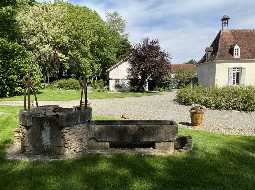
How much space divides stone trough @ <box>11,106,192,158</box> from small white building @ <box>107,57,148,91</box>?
37340 mm

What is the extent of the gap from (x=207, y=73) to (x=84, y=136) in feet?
103

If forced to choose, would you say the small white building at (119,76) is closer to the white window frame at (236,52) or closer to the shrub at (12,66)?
the white window frame at (236,52)

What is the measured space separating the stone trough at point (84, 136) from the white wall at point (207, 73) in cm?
2764

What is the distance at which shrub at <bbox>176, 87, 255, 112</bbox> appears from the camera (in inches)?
884

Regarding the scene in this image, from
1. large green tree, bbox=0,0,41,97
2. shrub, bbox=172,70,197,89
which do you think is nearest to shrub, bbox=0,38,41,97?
large green tree, bbox=0,0,41,97

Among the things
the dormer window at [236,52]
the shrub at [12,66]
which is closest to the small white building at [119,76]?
the dormer window at [236,52]

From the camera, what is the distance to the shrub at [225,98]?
73.7 ft

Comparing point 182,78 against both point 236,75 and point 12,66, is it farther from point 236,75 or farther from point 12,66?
point 12,66

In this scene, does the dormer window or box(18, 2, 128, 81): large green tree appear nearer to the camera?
the dormer window

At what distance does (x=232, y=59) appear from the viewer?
3541cm

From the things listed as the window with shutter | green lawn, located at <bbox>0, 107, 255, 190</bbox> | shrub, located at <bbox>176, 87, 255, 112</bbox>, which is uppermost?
the window with shutter

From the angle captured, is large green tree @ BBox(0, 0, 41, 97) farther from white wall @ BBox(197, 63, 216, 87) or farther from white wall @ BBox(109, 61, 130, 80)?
white wall @ BBox(197, 63, 216, 87)

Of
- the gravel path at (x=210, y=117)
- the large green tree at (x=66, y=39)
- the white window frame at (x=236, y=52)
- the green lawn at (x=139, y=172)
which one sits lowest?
the green lawn at (x=139, y=172)

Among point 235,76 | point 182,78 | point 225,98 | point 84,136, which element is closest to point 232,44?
point 235,76
